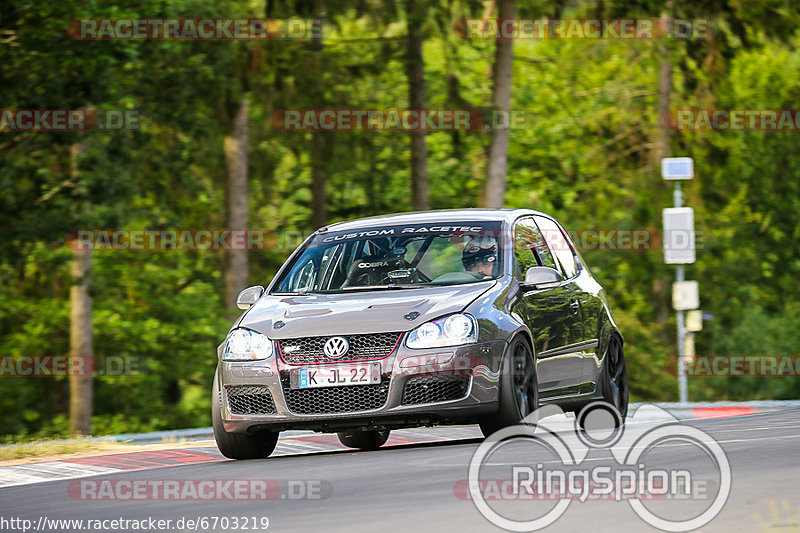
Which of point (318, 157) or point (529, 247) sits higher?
point (318, 157)

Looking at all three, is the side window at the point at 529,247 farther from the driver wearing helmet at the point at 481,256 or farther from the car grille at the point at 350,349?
the car grille at the point at 350,349

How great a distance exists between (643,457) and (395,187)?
108ft

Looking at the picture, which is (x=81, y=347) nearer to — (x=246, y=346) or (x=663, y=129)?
(x=663, y=129)

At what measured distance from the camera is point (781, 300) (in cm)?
5341

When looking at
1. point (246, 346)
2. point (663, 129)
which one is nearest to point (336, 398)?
point (246, 346)

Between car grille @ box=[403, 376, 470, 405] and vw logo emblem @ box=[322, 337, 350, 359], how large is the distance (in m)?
0.50

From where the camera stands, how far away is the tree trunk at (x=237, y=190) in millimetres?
34906

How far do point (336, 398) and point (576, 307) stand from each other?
2.70 m

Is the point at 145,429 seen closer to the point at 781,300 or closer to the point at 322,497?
the point at 781,300

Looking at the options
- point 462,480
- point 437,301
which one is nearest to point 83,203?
point 437,301

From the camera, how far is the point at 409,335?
1070cm

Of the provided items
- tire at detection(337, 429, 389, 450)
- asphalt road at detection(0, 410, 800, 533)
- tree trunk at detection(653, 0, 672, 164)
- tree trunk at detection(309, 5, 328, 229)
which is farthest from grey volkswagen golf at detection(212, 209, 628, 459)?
tree trunk at detection(653, 0, 672, 164)

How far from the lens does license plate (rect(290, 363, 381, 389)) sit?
35.1ft

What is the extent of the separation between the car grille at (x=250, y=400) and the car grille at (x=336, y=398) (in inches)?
6.8
